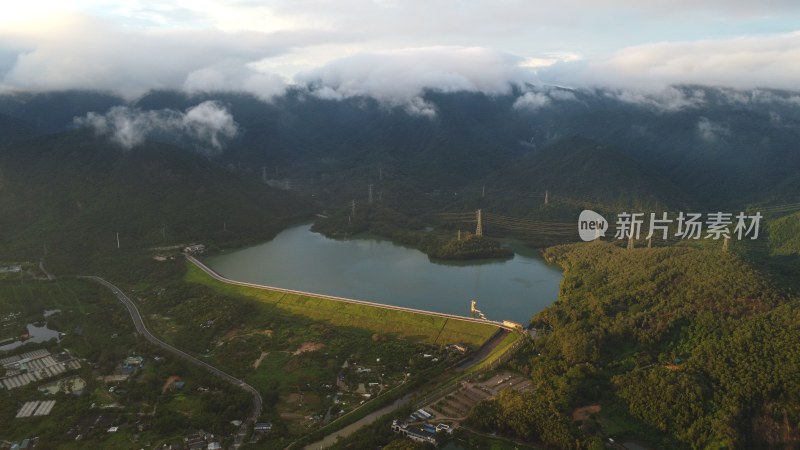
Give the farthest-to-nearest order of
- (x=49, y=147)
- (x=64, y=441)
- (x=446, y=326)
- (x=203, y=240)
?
(x=49, y=147)
(x=203, y=240)
(x=446, y=326)
(x=64, y=441)

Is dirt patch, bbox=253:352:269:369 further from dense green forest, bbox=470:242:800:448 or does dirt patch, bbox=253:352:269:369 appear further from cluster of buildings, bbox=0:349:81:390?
dense green forest, bbox=470:242:800:448

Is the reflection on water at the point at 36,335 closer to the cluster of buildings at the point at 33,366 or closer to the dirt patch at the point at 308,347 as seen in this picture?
the cluster of buildings at the point at 33,366

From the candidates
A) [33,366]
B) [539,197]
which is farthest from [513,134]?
[33,366]

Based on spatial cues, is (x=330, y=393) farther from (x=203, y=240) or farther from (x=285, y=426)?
(x=203, y=240)

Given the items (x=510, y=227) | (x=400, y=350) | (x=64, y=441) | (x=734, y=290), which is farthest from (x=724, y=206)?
(x=64, y=441)

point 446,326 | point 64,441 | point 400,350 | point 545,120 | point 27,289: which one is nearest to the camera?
point 64,441

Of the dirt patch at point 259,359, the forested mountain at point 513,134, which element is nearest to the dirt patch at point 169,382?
the dirt patch at point 259,359
